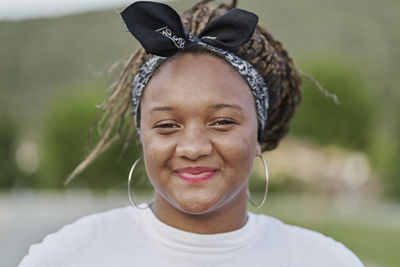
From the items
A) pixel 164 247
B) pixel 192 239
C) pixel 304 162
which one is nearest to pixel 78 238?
pixel 164 247

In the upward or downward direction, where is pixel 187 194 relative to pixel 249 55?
downward

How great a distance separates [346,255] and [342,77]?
27.2m

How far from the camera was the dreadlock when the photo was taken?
256 centimetres

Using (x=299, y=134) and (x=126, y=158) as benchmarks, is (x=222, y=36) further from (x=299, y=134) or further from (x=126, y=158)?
(x=299, y=134)

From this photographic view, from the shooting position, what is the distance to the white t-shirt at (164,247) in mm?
2305

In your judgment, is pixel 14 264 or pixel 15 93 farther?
pixel 15 93

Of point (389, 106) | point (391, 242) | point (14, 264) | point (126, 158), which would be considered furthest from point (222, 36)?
point (389, 106)

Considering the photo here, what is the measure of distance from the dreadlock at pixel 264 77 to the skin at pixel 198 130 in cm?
22

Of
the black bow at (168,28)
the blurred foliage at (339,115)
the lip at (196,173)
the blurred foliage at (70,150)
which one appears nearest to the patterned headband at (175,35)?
the black bow at (168,28)

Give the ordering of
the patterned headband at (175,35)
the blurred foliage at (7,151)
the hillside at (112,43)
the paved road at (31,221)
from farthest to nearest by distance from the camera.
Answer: the hillside at (112,43), the blurred foliage at (7,151), the paved road at (31,221), the patterned headband at (175,35)

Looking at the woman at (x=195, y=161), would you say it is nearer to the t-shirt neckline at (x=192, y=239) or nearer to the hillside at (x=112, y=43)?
the t-shirt neckline at (x=192, y=239)

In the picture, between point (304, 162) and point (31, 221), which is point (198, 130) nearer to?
point (31, 221)

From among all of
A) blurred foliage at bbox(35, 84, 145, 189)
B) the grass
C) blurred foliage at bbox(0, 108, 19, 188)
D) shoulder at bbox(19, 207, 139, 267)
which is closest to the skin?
shoulder at bbox(19, 207, 139, 267)

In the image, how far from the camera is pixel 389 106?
4784 centimetres
